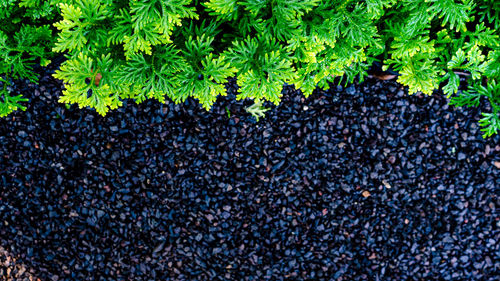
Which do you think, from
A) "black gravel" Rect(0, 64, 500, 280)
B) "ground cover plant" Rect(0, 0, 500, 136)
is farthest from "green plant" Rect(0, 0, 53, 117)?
"black gravel" Rect(0, 64, 500, 280)

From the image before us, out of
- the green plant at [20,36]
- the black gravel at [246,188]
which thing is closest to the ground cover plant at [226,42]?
the green plant at [20,36]

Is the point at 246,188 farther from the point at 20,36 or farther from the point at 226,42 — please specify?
the point at 20,36

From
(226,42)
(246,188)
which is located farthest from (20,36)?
(246,188)

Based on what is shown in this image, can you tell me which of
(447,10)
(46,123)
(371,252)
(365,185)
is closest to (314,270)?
(371,252)

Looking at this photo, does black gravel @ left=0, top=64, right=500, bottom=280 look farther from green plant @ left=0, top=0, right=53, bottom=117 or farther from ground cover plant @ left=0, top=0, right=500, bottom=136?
ground cover plant @ left=0, top=0, right=500, bottom=136

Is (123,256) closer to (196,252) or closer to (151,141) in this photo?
(196,252)

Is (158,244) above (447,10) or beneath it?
beneath

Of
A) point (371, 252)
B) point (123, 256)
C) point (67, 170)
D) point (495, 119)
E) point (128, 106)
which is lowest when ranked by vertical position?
point (123, 256)
